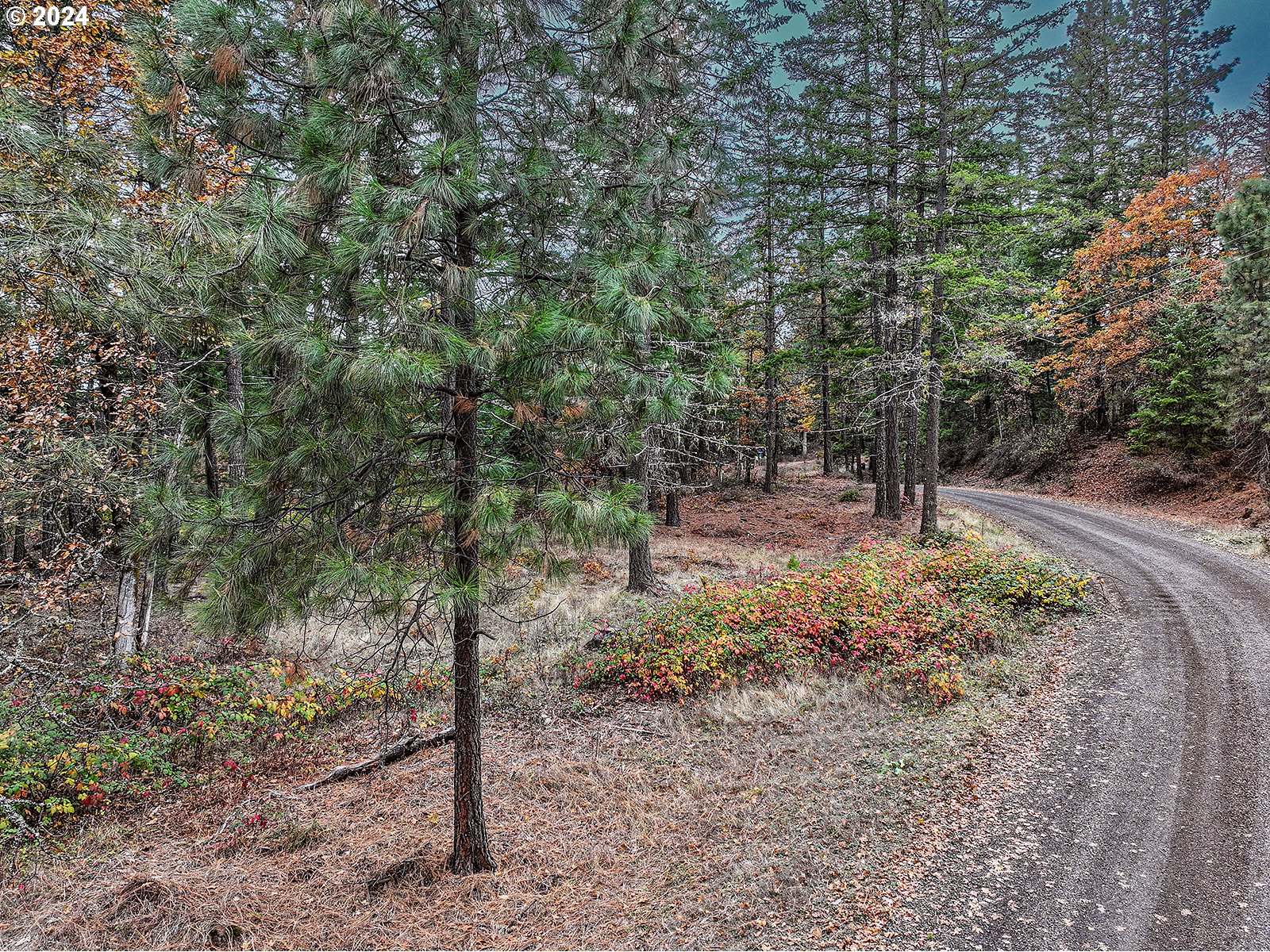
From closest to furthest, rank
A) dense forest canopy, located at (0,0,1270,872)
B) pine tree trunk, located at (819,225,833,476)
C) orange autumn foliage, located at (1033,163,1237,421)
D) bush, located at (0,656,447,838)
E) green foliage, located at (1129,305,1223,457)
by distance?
dense forest canopy, located at (0,0,1270,872) < bush, located at (0,656,447,838) < green foliage, located at (1129,305,1223,457) < pine tree trunk, located at (819,225,833,476) < orange autumn foliage, located at (1033,163,1237,421)

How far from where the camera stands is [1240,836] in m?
4.55

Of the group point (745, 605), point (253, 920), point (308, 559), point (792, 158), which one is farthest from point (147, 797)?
point (792, 158)

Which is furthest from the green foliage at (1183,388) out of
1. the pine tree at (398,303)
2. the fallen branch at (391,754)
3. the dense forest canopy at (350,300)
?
the fallen branch at (391,754)

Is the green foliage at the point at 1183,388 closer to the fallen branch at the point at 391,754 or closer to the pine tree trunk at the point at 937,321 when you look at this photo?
the pine tree trunk at the point at 937,321

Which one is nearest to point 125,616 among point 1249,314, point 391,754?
Result: point 391,754

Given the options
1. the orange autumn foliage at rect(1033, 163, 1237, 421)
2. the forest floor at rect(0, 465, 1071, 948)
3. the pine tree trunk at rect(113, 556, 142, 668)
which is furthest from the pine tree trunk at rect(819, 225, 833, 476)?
the pine tree trunk at rect(113, 556, 142, 668)

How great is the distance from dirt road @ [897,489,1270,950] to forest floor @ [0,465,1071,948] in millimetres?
333

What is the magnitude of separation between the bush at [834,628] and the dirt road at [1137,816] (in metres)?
1.35

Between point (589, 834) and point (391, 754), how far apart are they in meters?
3.11

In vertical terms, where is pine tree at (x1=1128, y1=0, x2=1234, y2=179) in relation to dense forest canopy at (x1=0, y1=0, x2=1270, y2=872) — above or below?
above

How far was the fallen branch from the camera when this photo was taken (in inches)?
257

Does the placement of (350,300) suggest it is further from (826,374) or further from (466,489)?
(826,374)

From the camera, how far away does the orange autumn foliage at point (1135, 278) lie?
1895 centimetres

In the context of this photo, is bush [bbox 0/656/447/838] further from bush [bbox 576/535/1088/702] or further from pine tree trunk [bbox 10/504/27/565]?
bush [bbox 576/535/1088/702]
